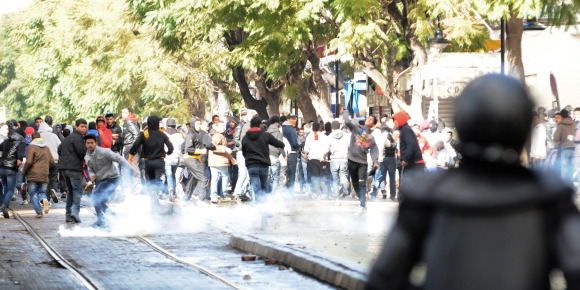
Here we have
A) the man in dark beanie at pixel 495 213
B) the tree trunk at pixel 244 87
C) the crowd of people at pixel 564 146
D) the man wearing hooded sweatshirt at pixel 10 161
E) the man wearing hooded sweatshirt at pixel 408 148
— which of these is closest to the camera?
the man in dark beanie at pixel 495 213

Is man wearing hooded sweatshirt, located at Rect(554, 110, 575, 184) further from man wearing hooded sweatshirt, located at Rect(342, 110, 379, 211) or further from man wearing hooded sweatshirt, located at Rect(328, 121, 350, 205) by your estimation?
man wearing hooded sweatshirt, located at Rect(342, 110, 379, 211)

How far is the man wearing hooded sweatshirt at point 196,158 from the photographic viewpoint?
67.4 feet

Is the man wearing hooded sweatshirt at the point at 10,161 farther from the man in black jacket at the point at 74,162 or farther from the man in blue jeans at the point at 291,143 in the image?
the man in blue jeans at the point at 291,143

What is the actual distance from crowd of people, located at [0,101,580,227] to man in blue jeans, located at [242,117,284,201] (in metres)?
0.01

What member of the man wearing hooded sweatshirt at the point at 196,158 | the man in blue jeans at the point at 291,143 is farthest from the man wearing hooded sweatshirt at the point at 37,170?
the man in blue jeans at the point at 291,143

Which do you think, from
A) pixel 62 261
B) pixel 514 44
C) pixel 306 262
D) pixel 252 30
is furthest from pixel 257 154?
pixel 252 30

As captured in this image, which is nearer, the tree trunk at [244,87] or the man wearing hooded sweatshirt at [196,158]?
the man wearing hooded sweatshirt at [196,158]

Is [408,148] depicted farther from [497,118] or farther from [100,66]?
[100,66]

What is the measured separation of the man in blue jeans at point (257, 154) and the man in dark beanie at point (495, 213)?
12.8 meters

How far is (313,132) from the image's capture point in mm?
24188

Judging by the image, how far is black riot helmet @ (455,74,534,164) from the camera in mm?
2672

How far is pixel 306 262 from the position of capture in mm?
10383

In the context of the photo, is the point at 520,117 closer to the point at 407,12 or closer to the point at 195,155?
the point at 195,155

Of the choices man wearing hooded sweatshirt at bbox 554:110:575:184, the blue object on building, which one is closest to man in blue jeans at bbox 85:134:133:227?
man wearing hooded sweatshirt at bbox 554:110:575:184
